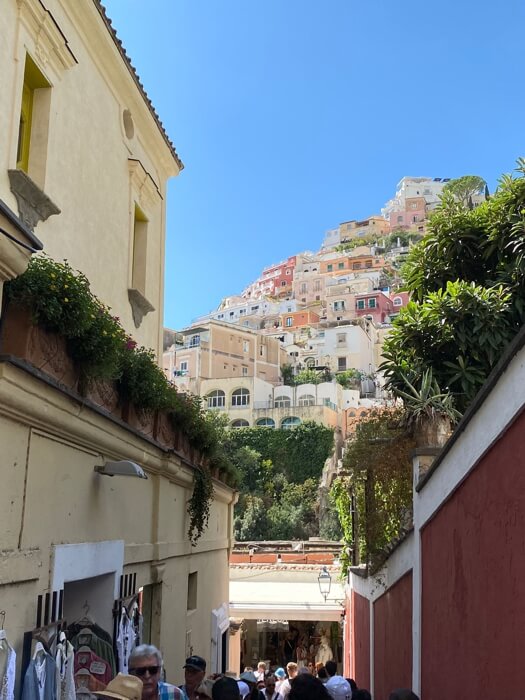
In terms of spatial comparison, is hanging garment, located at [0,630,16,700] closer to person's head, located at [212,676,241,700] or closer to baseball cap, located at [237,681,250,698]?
person's head, located at [212,676,241,700]

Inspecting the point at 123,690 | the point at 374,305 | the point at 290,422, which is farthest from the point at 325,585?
the point at 374,305

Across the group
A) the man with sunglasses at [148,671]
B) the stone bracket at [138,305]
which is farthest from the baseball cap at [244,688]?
the stone bracket at [138,305]

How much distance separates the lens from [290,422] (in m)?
63.9

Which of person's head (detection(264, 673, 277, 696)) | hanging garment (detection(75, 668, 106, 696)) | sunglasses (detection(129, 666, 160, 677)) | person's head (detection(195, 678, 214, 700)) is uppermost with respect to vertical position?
sunglasses (detection(129, 666, 160, 677))

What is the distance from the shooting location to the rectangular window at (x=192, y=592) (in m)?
10.5

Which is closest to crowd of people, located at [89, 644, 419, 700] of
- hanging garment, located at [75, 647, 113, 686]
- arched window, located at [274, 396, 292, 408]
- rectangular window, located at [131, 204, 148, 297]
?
hanging garment, located at [75, 647, 113, 686]

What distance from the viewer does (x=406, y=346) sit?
38.5 feet

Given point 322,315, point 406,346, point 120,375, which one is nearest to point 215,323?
point 322,315

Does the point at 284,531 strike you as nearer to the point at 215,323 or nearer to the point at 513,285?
the point at 215,323

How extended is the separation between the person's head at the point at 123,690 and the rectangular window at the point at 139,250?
25.9 ft

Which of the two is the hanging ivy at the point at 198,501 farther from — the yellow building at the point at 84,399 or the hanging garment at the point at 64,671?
the hanging garment at the point at 64,671

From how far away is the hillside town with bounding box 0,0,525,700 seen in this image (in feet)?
14.5

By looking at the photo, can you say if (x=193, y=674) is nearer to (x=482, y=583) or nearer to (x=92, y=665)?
(x=92, y=665)

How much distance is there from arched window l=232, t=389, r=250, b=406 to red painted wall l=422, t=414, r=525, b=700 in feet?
201
